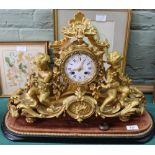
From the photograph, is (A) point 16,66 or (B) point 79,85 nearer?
(B) point 79,85

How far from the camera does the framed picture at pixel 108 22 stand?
126cm

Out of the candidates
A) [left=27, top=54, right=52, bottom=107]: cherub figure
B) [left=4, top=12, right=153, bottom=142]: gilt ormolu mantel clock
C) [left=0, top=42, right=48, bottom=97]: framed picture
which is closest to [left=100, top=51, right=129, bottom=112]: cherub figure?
[left=4, top=12, right=153, bottom=142]: gilt ormolu mantel clock

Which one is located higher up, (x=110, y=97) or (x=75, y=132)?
(x=110, y=97)

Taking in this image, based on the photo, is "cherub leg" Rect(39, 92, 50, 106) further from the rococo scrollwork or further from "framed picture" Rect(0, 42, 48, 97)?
"framed picture" Rect(0, 42, 48, 97)

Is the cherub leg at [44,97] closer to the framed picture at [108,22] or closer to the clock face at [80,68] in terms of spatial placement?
the clock face at [80,68]

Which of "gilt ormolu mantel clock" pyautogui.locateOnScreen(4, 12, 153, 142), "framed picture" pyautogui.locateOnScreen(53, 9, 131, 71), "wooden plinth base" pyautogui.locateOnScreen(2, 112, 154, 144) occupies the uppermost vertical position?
"framed picture" pyautogui.locateOnScreen(53, 9, 131, 71)

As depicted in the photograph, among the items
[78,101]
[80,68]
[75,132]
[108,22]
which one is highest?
[108,22]

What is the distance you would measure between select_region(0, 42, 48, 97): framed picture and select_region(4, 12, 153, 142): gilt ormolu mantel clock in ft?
0.81

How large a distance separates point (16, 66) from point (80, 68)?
45 cm

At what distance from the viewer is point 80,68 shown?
1.04m

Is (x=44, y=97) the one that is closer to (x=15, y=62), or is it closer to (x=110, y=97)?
(x=110, y=97)

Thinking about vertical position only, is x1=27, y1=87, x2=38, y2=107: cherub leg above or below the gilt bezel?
below

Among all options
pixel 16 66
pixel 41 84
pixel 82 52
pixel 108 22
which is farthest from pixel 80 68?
pixel 16 66

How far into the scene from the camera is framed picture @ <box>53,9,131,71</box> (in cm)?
126
